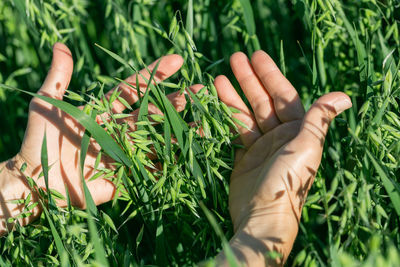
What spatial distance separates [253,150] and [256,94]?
0.19 meters

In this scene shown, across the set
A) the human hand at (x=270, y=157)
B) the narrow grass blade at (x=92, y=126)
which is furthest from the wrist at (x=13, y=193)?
the human hand at (x=270, y=157)

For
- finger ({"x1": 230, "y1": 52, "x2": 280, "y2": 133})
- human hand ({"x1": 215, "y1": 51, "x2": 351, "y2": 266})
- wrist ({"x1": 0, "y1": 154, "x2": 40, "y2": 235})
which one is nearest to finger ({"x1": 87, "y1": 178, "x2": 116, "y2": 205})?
wrist ({"x1": 0, "y1": 154, "x2": 40, "y2": 235})

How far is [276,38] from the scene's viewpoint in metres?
1.96

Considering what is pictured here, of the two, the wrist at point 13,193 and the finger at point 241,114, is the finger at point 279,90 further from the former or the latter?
the wrist at point 13,193

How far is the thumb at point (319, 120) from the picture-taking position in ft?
3.95

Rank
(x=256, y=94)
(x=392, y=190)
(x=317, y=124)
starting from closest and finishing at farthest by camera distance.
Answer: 1. (x=392, y=190)
2. (x=317, y=124)
3. (x=256, y=94)

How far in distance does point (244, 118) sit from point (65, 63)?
2.16 ft

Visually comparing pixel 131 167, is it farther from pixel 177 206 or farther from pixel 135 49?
pixel 135 49

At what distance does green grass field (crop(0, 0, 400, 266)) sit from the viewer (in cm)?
119

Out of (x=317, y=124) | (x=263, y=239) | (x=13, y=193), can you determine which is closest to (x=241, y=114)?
(x=317, y=124)

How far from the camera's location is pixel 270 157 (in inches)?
52.9

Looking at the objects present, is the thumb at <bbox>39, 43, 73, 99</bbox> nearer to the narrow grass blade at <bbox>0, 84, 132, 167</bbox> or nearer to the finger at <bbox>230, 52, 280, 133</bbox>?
the narrow grass blade at <bbox>0, 84, 132, 167</bbox>

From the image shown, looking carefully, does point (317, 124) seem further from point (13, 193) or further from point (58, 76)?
point (13, 193)

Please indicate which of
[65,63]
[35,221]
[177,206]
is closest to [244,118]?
[177,206]
